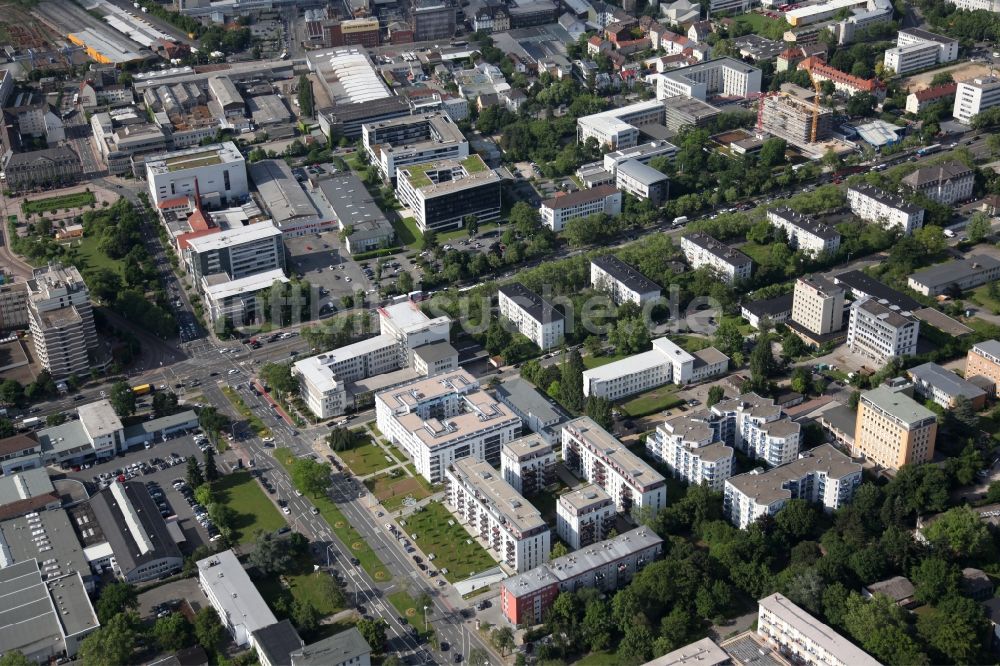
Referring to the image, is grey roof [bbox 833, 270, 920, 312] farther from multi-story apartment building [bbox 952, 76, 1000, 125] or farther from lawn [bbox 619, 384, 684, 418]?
multi-story apartment building [bbox 952, 76, 1000, 125]

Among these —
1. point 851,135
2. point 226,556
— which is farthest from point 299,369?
point 851,135

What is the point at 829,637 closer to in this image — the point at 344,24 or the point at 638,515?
the point at 638,515

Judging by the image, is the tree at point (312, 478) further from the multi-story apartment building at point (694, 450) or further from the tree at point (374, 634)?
the multi-story apartment building at point (694, 450)

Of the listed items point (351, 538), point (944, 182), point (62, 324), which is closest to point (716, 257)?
point (944, 182)

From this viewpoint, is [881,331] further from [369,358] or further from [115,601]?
[115,601]

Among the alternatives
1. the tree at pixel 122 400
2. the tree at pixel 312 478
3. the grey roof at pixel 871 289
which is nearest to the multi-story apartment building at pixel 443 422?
the tree at pixel 312 478

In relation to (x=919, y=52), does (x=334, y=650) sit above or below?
below
